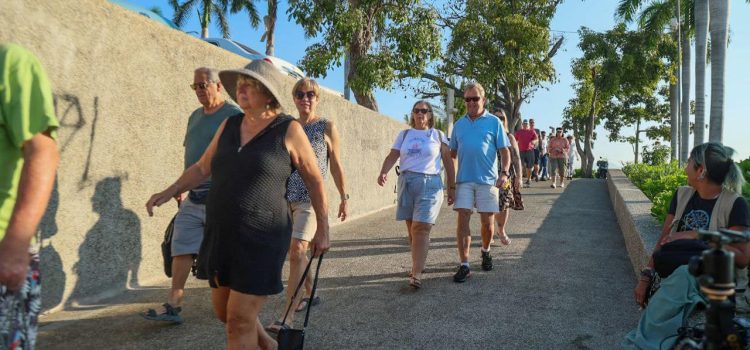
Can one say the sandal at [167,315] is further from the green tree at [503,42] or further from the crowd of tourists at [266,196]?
the green tree at [503,42]

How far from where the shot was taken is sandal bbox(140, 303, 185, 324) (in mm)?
4141

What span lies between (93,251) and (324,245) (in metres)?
2.62

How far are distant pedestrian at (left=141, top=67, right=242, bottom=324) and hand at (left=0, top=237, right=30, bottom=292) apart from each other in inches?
97.5

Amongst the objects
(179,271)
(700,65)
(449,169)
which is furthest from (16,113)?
(700,65)

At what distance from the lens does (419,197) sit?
18.2 ft

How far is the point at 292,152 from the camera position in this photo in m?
2.86

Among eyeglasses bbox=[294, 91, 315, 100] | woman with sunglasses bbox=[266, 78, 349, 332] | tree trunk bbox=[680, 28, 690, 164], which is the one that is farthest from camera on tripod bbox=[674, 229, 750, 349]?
tree trunk bbox=[680, 28, 690, 164]

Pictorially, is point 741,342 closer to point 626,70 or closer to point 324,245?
point 324,245

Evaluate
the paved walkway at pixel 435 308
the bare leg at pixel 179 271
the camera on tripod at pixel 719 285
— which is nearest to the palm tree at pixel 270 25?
the paved walkway at pixel 435 308

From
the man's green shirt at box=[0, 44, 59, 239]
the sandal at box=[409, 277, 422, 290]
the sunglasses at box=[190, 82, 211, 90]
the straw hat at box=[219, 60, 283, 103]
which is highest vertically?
the sunglasses at box=[190, 82, 211, 90]

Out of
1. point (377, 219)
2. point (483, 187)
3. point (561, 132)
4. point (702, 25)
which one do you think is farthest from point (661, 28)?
point (483, 187)

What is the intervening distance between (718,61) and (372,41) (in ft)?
24.2

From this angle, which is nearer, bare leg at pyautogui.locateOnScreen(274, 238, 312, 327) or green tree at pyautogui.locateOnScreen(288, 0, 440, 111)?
bare leg at pyautogui.locateOnScreen(274, 238, 312, 327)

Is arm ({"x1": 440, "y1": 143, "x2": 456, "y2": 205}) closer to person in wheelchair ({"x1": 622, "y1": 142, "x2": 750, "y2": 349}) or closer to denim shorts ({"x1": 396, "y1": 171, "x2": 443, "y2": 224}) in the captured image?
denim shorts ({"x1": 396, "y1": 171, "x2": 443, "y2": 224})
